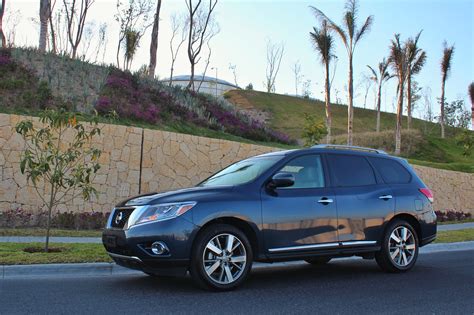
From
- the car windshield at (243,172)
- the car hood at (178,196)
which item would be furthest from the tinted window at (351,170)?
the car hood at (178,196)

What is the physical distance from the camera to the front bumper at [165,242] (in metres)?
5.94

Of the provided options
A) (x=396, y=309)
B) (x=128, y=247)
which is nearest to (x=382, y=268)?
(x=396, y=309)

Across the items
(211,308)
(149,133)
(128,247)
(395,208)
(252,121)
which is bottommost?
(211,308)

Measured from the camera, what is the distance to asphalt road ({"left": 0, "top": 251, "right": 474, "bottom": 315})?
18.0ft

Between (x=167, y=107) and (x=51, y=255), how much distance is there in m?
14.8

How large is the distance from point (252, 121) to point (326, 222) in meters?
19.5

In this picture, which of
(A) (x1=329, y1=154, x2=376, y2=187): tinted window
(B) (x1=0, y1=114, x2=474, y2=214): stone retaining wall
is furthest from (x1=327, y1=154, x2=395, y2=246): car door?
Answer: (B) (x1=0, y1=114, x2=474, y2=214): stone retaining wall

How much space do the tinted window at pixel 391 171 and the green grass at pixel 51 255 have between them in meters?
4.30

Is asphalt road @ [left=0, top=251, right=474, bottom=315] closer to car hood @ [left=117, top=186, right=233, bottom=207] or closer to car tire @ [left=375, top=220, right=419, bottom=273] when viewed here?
car tire @ [left=375, top=220, right=419, bottom=273]

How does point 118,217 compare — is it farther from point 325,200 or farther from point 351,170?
point 351,170

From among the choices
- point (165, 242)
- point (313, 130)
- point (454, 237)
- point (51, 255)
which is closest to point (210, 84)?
point (313, 130)

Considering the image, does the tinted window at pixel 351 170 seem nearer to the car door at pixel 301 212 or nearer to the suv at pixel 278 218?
the suv at pixel 278 218

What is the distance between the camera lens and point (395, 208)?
772 cm

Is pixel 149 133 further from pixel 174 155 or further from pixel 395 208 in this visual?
pixel 395 208
